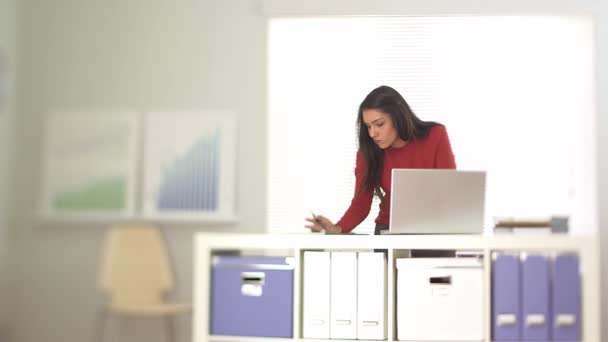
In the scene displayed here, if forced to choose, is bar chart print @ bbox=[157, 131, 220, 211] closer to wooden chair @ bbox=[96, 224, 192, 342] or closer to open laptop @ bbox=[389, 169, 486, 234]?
wooden chair @ bbox=[96, 224, 192, 342]

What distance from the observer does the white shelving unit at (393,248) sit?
7.35ft

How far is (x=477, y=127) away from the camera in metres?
3.71

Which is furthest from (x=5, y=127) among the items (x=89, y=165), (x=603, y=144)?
(x=603, y=144)

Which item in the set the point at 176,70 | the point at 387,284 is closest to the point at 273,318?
the point at 387,284

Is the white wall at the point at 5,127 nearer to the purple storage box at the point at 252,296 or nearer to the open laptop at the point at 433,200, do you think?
the purple storage box at the point at 252,296

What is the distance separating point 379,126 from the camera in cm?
281

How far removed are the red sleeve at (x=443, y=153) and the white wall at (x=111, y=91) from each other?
1.16 m

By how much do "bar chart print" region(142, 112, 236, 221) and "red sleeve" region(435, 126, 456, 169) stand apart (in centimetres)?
126

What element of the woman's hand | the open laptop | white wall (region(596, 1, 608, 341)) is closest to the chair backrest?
the woman's hand

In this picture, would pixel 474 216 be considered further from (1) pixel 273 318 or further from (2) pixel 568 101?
(2) pixel 568 101

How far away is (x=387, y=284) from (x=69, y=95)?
7.28 feet

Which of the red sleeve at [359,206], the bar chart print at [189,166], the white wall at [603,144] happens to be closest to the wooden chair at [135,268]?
the bar chart print at [189,166]

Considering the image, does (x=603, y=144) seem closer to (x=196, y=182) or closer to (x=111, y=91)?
(x=196, y=182)

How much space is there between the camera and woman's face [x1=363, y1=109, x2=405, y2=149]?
280 centimetres
